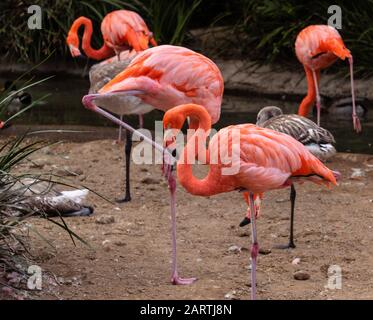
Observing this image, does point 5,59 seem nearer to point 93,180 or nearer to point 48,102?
point 48,102

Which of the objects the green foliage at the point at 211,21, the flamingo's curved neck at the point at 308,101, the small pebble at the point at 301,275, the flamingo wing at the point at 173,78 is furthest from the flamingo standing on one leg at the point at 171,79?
the green foliage at the point at 211,21

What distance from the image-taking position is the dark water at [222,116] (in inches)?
344

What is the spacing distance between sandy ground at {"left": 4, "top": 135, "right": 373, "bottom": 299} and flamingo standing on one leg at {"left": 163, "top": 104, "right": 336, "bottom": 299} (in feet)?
1.42

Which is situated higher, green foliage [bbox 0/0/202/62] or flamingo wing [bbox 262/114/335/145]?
green foliage [bbox 0/0/202/62]

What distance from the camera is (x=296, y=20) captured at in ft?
36.9

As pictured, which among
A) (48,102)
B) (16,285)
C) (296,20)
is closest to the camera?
(16,285)

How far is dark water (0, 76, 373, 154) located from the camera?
8.74 meters

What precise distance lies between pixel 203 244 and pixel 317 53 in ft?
10.7

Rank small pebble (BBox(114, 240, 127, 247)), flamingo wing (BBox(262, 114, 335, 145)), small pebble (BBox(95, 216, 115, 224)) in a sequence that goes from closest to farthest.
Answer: small pebble (BBox(114, 240, 127, 247))
small pebble (BBox(95, 216, 115, 224))
flamingo wing (BBox(262, 114, 335, 145))

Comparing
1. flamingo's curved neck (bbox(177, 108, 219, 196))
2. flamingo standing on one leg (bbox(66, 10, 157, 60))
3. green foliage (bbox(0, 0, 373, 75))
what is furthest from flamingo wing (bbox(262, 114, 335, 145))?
green foliage (bbox(0, 0, 373, 75))

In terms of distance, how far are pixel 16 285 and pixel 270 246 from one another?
5.58ft

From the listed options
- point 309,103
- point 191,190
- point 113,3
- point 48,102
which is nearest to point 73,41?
point 48,102

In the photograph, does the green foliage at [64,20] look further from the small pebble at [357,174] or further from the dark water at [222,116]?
the small pebble at [357,174]

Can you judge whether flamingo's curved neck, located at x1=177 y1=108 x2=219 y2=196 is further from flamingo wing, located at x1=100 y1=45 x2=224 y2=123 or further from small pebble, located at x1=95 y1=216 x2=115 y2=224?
small pebble, located at x1=95 y1=216 x2=115 y2=224
